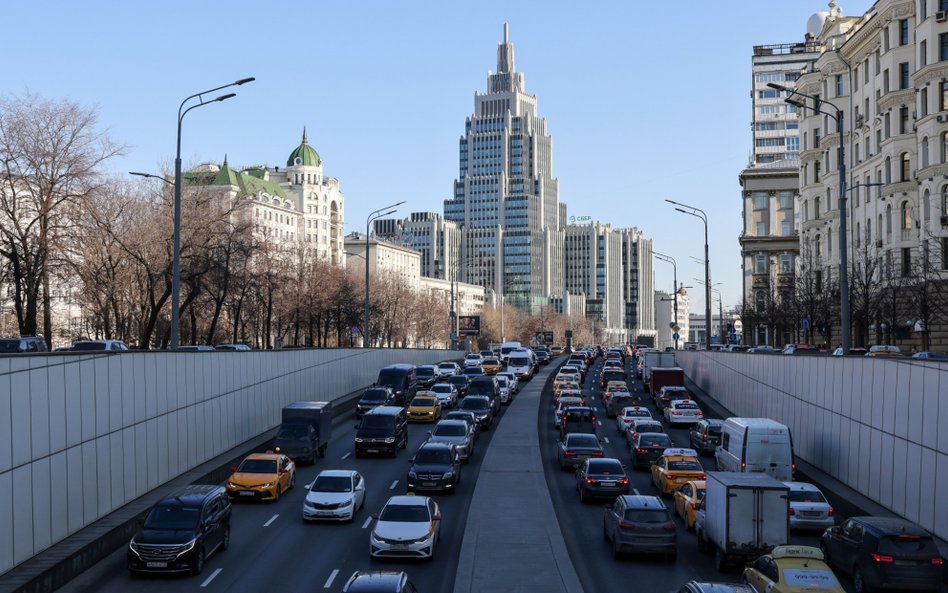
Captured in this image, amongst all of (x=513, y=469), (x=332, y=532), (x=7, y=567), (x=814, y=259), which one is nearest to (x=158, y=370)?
(x=332, y=532)

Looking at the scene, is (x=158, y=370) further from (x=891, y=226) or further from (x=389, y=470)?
(x=891, y=226)

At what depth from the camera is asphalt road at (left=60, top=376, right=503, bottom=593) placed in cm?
2020

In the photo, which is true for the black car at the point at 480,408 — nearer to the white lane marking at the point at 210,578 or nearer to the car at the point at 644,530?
the car at the point at 644,530

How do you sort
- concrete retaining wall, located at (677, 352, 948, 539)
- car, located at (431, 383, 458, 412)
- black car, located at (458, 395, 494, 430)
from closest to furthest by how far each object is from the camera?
1. concrete retaining wall, located at (677, 352, 948, 539)
2. black car, located at (458, 395, 494, 430)
3. car, located at (431, 383, 458, 412)

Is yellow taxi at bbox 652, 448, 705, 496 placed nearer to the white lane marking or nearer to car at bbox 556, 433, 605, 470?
car at bbox 556, 433, 605, 470

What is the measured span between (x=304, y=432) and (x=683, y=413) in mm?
20157

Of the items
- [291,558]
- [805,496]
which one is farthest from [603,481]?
[291,558]

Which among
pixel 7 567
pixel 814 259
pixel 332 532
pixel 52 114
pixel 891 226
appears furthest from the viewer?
pixel 814 259

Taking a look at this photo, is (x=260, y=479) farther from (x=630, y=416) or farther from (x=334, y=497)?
(x=630, y=416)

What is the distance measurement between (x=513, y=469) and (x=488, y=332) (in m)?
148

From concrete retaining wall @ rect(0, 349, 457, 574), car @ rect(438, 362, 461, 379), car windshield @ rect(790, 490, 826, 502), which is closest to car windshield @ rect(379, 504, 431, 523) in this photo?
concrete retaining wall @ rect(0, 349, 457, 574)

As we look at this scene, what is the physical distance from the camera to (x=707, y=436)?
130 ft

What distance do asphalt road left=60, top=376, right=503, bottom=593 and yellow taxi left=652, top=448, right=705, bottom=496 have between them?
5933 millimetres

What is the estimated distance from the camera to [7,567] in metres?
19.9
